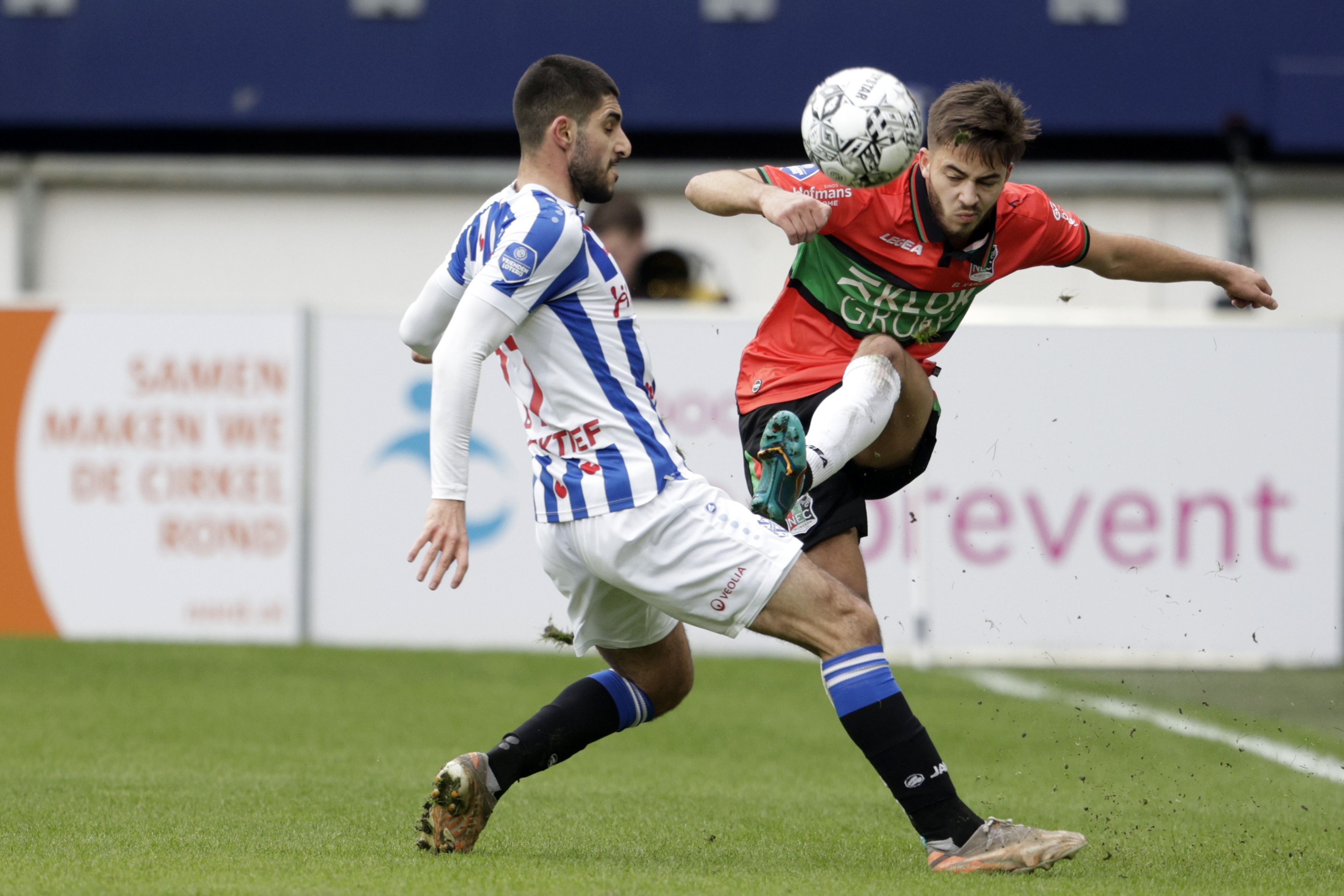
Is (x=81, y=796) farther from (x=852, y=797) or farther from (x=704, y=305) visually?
(x=704, y=305)

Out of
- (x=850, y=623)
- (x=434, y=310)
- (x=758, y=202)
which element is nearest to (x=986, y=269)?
(x=758, y=202)

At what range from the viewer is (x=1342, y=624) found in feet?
32.8

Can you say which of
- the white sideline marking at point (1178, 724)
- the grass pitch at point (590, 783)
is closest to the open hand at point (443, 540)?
the grass pitch at point (590, 783)

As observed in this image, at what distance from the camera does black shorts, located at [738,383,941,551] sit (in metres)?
4.80

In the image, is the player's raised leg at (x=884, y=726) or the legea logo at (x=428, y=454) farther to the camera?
the legea logo at (x=428, y=454)

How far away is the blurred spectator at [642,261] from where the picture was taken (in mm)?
9500

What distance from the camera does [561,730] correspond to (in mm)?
4555

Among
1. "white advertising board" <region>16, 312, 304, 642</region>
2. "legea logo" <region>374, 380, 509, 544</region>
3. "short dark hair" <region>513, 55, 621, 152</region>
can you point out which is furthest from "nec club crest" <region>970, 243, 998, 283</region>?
"white advertising board" <region>16, 312, 304, 642</region>

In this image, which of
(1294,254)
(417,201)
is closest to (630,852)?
(417,201)

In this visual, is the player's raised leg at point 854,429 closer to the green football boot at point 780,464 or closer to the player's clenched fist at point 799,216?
the green football boot at point 780,464

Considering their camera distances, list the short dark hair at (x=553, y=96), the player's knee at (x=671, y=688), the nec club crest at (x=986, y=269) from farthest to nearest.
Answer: the nec club crest at (x=986, y=269) < the player's knee at (x=671, y=688) < the short dark hair at (x=553, y=96)

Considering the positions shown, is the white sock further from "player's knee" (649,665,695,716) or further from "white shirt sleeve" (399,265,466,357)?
"white shirt sleeve" (399,265,466,357)

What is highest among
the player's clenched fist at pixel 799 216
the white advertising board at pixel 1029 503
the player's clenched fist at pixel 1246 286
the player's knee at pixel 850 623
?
the player's clenched fist at pixel 799 216

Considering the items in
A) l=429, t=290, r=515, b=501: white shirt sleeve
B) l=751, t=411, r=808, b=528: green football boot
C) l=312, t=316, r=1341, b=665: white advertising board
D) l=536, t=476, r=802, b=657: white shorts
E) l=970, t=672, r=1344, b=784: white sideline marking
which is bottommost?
l=970, t=672, r=1344, b=784: white sideline marking
